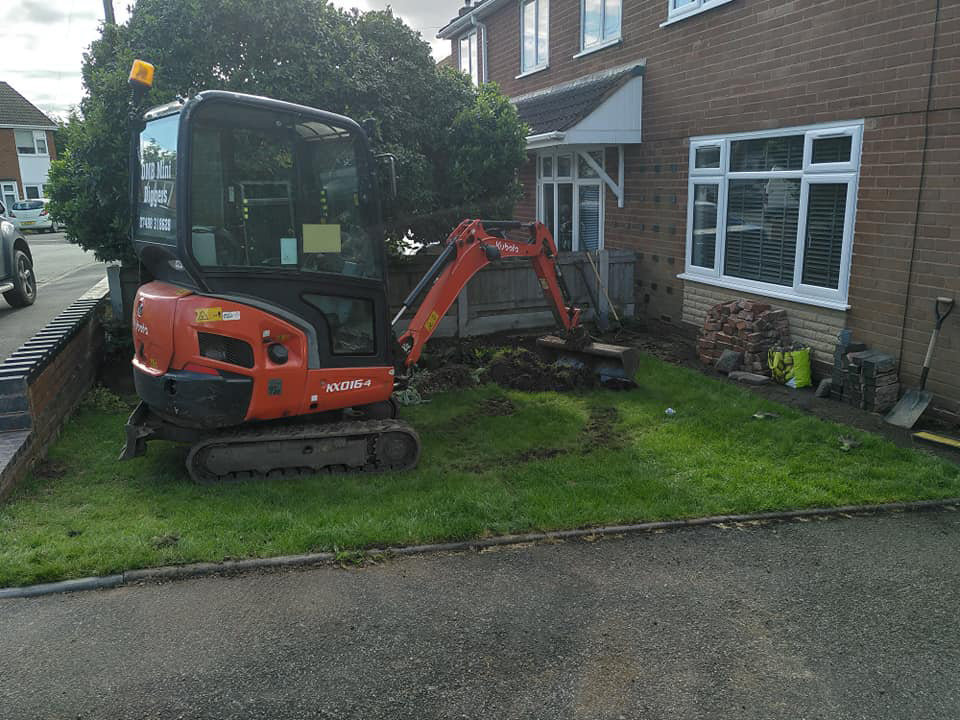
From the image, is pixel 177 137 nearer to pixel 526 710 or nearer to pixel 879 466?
pixel 526 710

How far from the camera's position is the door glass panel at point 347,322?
6.86 metres

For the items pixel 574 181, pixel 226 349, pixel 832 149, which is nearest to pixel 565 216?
pixel 574 181

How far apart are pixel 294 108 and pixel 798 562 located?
534 centimetres

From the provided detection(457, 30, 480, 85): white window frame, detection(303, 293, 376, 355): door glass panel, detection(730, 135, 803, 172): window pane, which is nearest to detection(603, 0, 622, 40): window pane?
detection(730, 135, 803, 172): window pane

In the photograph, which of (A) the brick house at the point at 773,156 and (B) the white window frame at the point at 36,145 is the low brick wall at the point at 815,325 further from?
(B) the white window frame at the point at 36,145

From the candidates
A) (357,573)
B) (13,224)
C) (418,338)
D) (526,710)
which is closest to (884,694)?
(526,710)

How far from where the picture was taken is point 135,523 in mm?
6055

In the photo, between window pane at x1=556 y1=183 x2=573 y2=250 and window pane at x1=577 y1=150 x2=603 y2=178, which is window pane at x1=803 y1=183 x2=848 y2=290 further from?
window pane at x1=556 y1=183 x2=573 y2=250

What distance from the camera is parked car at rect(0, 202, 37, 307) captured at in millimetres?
13266

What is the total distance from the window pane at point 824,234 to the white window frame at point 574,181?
16.9 feet

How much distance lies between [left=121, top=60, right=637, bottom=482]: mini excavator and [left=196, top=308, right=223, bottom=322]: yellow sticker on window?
1cm

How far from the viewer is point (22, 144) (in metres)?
47.3

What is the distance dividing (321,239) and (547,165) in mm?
11750

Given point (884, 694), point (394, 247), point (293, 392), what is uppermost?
point (394, 247)
